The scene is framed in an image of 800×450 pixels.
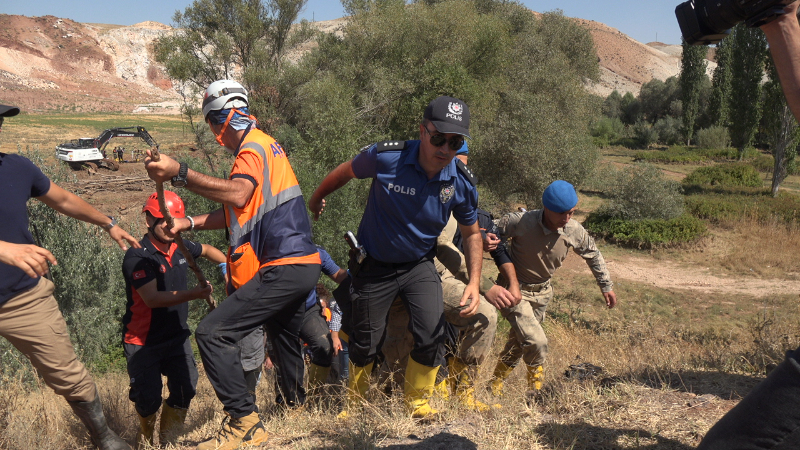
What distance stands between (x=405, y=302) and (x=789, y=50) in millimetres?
2379

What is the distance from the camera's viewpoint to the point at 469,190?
3.54m

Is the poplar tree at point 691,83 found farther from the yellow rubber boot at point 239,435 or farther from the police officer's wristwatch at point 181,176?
the police officer's wristwatch at point 181,176

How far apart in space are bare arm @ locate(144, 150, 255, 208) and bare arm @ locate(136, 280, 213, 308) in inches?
39.5

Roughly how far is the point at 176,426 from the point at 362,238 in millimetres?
2119

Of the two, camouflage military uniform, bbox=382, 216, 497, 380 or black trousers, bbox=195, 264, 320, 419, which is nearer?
black trousers, bbox=195, 264, 320, 419

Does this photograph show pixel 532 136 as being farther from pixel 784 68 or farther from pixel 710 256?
pixel 784 68

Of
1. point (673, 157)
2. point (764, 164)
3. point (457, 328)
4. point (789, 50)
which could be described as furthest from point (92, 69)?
point (789, 50)

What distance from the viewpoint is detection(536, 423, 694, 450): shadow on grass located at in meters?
Answer: 2.87

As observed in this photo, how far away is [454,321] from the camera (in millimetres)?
3961

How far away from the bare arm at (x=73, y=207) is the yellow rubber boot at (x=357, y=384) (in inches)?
67.5

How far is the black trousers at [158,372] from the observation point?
391 centimetres

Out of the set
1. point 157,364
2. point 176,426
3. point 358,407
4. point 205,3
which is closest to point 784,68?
point 358,407

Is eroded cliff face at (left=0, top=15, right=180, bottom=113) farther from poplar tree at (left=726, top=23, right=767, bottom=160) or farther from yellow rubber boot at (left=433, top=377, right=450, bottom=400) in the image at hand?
yellow rubber boot at (left=433, top=377, right=450, bottom=400)

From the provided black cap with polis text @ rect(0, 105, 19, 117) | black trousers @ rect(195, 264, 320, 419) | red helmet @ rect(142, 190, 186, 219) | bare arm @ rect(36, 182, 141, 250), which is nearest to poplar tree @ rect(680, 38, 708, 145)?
red helmet @ rect(142, 190, 186, 219)
